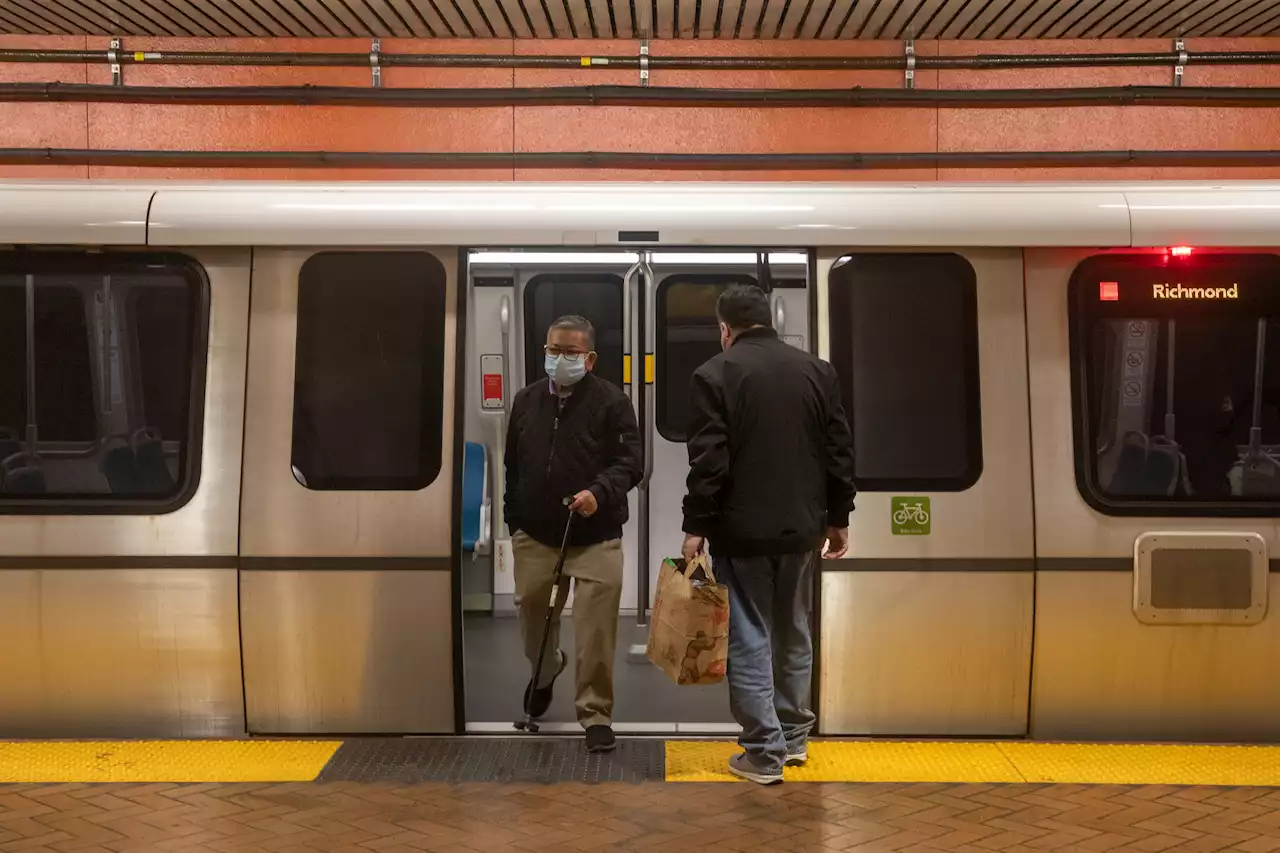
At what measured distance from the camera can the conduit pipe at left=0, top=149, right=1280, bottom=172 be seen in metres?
6.79

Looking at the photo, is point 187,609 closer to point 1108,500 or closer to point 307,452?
point 307,452

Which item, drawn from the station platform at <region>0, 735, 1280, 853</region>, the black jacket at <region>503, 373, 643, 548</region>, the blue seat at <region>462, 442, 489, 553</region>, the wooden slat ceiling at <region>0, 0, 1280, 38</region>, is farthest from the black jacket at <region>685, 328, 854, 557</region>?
the blue seat at <region>462, 442, 489, 553</region>

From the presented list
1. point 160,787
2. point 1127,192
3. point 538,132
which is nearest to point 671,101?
point 538,132

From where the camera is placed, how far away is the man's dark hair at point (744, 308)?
4883mm

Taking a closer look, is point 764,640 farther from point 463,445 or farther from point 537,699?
point 463,445

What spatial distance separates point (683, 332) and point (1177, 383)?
3.02 metres

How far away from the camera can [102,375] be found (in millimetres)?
5262

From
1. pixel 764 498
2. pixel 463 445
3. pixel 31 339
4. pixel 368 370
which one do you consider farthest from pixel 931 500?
pixel 31 339

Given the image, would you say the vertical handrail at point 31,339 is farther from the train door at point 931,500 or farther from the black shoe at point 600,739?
the train door at point 931,500

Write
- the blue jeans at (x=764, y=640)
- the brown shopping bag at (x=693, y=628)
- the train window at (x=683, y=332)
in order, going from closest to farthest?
the brown shopping bag at (x=693, y=628)
the blue jeans at (x=764, y=640)
the train window at (x=683, y=332)

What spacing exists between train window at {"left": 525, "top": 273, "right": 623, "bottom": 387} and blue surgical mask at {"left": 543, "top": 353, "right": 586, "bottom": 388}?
2395 mm

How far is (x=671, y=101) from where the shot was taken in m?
6.79

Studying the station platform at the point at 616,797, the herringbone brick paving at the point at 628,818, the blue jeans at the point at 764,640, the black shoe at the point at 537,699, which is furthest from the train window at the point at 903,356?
the black shoe at the point at 537,699

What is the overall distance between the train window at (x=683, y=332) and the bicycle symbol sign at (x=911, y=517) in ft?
7.81
